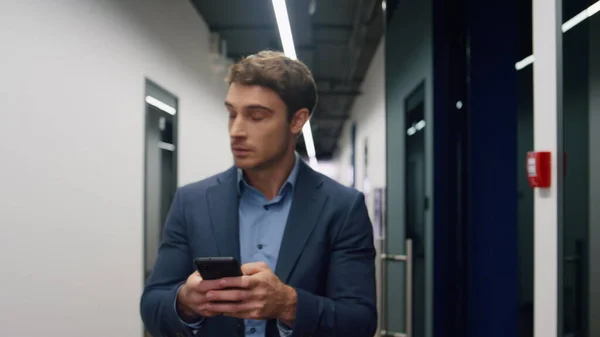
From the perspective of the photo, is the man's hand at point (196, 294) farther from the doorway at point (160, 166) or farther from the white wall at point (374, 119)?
the white wall at point (374, 119)

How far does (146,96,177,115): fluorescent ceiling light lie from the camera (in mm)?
3737

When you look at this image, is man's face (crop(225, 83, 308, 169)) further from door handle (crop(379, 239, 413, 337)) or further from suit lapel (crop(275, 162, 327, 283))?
door handle (crop(379, 239, 413, 337))

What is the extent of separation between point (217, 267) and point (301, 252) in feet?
0.69

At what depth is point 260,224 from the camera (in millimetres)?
1132

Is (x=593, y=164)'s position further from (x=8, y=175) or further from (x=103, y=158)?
(x=103, y=158)

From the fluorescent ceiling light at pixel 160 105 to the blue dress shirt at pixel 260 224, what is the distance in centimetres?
273

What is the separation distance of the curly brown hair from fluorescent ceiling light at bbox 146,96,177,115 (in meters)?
2.72

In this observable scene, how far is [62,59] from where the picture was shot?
2377 millimetres

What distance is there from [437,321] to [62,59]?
7.32 ft

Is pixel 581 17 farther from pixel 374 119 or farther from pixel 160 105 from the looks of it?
pixel 374 119

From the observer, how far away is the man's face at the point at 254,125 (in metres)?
1.08

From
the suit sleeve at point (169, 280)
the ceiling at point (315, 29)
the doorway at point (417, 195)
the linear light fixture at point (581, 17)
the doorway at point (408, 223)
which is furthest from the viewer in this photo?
the ceiling at point (315, 29)

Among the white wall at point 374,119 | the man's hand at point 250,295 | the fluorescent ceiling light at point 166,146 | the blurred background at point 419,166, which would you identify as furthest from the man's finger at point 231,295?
the white wall at point 374,119

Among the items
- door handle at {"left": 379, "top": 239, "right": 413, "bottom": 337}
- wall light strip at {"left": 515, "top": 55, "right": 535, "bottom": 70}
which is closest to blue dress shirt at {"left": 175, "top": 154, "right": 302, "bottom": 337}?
door handle at {"left": 379, "top": 239, "right": 413, "bottom": 337}
